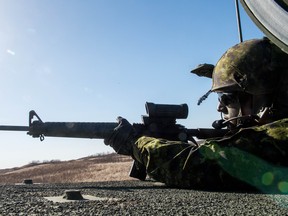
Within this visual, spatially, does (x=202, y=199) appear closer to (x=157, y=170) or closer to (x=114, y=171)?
(x=157, y=170)

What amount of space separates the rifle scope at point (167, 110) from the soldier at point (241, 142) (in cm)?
68

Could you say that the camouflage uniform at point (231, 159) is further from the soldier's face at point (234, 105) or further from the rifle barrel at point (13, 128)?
the rifle barrel at point (13, 128)

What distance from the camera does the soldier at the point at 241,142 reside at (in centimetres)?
361

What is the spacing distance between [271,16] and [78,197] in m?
1.77

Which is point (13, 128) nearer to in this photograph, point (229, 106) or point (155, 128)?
point (155, 128)

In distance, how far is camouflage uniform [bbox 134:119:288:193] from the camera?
3.59 metres

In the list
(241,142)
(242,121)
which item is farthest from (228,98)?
(241,142)

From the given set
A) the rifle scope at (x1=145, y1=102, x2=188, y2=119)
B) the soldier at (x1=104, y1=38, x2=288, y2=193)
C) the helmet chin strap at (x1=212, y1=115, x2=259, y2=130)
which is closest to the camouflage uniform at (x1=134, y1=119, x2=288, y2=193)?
the soldier at (x1=104, y1=38, x2=288, y2=193)

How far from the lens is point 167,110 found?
5797 mm

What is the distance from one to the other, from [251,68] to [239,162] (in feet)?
5.11

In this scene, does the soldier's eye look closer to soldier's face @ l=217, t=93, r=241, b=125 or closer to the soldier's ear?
soldier's face @ l=217, t=93, r=241, b=125

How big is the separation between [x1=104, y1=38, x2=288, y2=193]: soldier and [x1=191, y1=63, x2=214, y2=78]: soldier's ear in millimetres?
794

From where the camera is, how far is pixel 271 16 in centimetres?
203

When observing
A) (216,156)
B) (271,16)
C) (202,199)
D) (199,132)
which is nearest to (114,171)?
(199,132)
